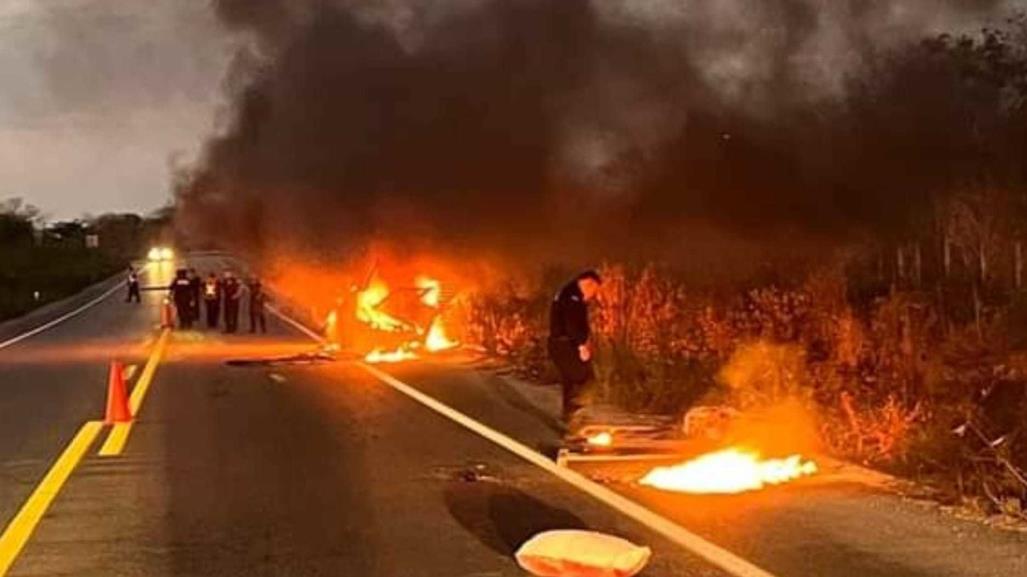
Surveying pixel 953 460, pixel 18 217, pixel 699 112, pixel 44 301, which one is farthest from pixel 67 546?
pixel 18 217

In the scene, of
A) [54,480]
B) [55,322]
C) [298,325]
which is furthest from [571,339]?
[55,322]

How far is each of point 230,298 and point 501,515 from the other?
30213 mm

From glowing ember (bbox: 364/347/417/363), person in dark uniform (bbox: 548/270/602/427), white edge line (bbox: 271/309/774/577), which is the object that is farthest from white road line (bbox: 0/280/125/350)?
person in dark uniform (bbox: 548/270/602/427)

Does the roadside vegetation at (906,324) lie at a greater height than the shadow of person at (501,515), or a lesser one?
greater

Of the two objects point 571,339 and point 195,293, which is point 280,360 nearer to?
point 571,339

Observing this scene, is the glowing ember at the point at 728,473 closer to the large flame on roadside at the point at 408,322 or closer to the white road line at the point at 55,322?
the large flame on roadside at the point at 408,322

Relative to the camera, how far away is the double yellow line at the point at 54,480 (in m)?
9.41

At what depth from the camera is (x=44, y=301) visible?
68.4 meters

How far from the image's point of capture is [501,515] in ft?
33.2

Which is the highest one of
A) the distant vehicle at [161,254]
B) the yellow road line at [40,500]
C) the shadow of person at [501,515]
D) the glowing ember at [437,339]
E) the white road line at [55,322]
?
the distant vehicle at [161,254]

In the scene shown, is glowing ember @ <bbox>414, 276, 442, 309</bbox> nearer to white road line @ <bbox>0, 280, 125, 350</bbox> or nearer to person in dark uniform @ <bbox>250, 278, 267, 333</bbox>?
person in dark uniform @ <bbox>250, 278, 267, 333</bbox>

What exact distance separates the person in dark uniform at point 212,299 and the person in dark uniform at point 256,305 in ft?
4.38

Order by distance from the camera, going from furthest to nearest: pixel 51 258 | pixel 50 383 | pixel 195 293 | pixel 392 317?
1. pixel 51 258
2. pixel 195 293
3. pixel 392 317
4. pixel 50 383

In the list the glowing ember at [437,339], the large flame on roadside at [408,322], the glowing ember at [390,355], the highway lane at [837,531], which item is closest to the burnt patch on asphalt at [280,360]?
the glowing ember at [390,355]
